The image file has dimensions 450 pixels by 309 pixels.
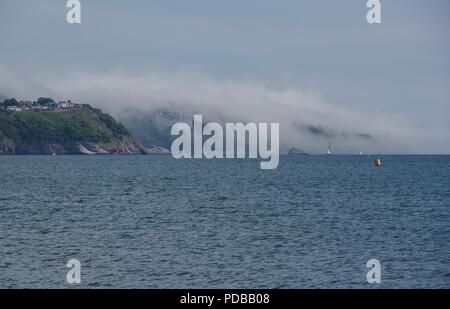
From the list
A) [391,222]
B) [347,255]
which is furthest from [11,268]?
[391,222]

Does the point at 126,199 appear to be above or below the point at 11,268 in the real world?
above

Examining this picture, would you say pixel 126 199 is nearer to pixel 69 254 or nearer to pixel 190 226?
pixel 190 226

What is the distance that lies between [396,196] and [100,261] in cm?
7303

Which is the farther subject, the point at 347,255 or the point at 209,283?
the point at 347,255

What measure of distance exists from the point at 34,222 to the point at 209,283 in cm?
3424

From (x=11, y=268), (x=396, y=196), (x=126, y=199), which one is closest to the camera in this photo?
(x=11, y=268)

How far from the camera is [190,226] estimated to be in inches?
2992

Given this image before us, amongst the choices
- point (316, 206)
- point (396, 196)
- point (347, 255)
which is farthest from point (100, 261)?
point (396, 196)

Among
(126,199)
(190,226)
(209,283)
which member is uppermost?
(126,199)

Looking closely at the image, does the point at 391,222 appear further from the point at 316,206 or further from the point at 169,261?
the point at 169,261

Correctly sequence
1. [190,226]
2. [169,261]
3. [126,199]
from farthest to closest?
[126,199] < [190,226] < [169,261]

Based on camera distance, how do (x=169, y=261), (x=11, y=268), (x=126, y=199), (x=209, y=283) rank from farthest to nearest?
(x=126, y=199) < (x=169, y=261) < (x=11, y=268) < (x=209, y=283)

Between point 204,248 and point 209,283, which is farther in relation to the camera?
point 204,248

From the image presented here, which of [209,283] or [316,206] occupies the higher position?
[316,206]
